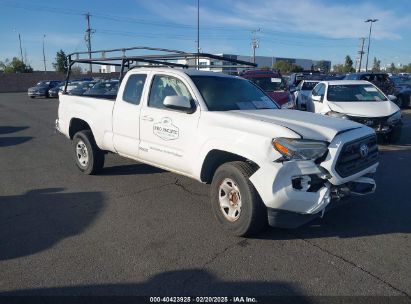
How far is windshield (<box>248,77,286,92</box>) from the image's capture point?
40.1 feet

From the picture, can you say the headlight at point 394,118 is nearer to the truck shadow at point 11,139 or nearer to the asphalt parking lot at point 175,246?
the asphalt parking lot at point 175,246

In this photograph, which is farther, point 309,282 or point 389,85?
point 389,85

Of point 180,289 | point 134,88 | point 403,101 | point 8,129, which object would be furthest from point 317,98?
point 403,101

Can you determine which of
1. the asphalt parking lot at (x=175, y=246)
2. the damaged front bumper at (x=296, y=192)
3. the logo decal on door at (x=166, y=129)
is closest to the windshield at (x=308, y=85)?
the asphalt parking lot at (x=175, y=246)

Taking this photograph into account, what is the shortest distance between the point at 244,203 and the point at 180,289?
47.5 inches

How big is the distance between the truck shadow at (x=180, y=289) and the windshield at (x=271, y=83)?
9.63 m

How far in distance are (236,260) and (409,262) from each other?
1674 millimetres

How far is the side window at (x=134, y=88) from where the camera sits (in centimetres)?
561

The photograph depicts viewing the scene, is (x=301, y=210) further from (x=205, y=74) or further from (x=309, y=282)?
(x=205, y=74)

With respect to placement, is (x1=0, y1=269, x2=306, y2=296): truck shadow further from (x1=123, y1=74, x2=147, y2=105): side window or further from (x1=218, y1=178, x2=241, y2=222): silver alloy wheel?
(x1=123, y1=74, x2=147, y2=105): side window

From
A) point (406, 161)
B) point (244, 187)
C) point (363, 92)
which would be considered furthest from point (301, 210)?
point (363, 92)

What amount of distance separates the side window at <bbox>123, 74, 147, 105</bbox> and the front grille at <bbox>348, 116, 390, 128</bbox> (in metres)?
5.57

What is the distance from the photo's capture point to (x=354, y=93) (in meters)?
10.3

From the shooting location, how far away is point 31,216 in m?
4.81
